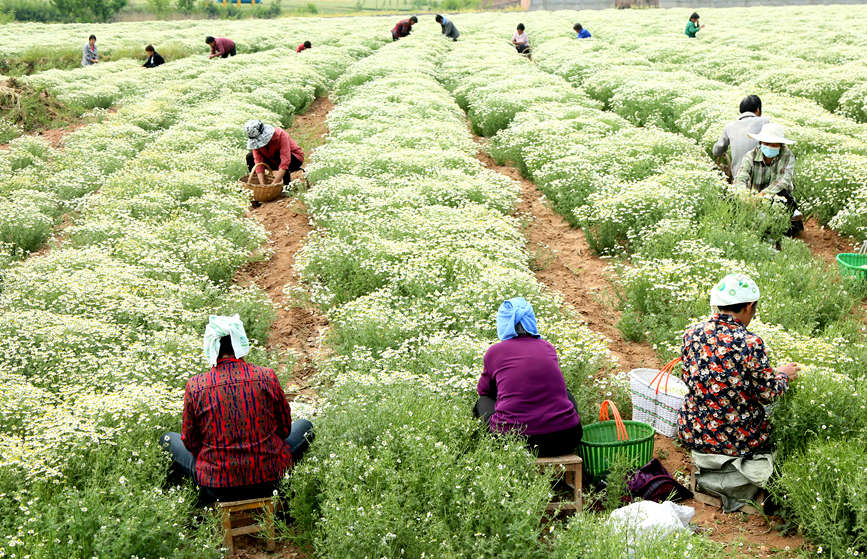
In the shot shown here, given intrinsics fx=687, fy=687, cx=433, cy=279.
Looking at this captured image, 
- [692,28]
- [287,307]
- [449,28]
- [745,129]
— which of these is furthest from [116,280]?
[692,28]

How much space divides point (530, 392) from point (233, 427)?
2.09m

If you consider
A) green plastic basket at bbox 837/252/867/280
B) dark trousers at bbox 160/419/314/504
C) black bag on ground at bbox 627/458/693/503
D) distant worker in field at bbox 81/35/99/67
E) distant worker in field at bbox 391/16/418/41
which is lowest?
black bag on ground at bbox 627/458/693/503

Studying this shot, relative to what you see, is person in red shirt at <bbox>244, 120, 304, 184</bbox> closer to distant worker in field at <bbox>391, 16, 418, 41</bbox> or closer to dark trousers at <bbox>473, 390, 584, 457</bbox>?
dark trousers at <bbox>473, 390, 584, 457</bbox>

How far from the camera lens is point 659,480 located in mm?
4863

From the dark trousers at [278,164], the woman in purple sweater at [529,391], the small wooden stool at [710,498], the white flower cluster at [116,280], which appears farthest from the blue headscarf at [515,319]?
the dark trousers at [278,164]

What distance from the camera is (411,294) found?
25.4 ft

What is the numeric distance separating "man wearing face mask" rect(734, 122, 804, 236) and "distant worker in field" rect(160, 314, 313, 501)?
7352mm

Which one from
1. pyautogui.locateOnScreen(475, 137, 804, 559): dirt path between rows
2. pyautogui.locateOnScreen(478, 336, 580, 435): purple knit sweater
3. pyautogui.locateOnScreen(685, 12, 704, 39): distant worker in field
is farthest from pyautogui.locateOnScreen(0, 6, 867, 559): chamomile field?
pyautogui.locateOnScreen(685, 12, 704, 39): distant worker in field

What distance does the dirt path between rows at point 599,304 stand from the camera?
15.1ft

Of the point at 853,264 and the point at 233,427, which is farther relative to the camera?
the point at 853,264

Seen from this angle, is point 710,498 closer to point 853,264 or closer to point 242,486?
point 242,486

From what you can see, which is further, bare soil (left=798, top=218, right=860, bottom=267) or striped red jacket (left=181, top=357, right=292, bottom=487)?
bare soil (left=798, top=218, right=860, bottom=267)

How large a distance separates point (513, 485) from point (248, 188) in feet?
30.6

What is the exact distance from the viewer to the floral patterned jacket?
191 inches
